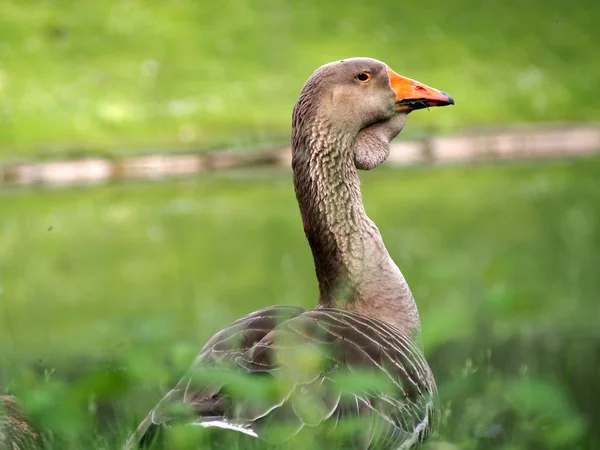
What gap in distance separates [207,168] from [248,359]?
2273cm

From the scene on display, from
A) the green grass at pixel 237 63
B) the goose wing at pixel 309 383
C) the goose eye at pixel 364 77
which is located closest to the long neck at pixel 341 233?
the goose eye at pixel 364 77

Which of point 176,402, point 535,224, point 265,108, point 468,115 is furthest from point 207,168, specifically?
point 176,402

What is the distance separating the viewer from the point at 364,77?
5082mm

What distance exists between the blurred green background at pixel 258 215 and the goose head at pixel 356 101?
554 mm

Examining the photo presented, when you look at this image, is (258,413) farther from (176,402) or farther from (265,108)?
(265,108)

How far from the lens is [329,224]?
493cm

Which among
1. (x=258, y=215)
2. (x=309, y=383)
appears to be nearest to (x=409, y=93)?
(x=309, y=383)

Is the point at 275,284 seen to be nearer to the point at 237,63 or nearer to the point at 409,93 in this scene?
the point at 409,93

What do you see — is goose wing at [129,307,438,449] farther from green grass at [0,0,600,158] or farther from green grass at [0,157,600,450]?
green grass at [0,0,600,158]

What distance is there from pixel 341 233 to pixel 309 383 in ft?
4.94

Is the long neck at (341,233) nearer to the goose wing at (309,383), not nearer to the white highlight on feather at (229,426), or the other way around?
the goose wing at (309,383)

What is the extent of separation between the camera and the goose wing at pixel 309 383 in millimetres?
3297

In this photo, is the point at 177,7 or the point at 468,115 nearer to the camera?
the point at 468,115

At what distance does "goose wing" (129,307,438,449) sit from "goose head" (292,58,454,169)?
102cm
